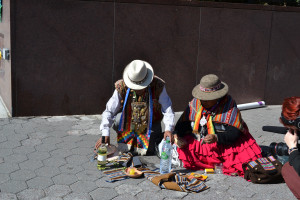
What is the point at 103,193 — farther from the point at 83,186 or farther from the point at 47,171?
the point at 47,171

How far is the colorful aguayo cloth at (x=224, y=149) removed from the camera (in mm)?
4598

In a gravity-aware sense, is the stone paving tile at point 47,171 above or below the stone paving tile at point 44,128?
below

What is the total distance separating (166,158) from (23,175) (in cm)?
160

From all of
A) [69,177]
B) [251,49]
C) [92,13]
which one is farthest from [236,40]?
[69,177]

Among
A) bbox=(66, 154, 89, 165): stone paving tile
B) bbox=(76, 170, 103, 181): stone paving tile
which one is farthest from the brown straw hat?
bbox=(66, 154, 89, 165): stone paving tile

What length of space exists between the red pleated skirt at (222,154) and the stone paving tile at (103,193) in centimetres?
105

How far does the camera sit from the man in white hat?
476cm

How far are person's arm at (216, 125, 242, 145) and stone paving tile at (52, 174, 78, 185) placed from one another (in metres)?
1.70

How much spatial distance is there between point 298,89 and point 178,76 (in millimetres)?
2981

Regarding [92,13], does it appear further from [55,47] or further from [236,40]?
[236,40]

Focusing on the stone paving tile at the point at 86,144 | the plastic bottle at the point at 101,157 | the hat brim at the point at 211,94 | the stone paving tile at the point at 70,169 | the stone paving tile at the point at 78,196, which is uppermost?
the hat brim at the point at 211,94

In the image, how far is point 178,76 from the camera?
7.40 m

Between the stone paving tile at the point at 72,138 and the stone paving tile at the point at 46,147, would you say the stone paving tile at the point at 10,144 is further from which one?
the stone paving tile at the point at 72,138

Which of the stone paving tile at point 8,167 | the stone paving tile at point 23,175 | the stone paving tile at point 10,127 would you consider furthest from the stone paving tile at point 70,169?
the stone paving tile at point 10,127
